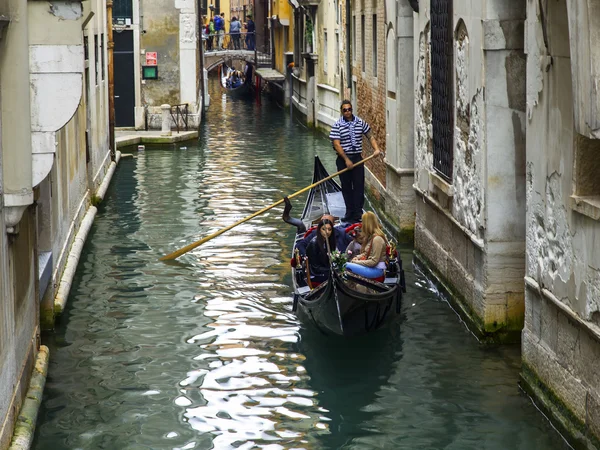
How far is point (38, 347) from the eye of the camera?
769cm

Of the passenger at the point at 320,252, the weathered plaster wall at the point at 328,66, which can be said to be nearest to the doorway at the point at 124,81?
the weathered plaster wall at the point at 328,66

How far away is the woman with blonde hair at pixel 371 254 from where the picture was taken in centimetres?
869

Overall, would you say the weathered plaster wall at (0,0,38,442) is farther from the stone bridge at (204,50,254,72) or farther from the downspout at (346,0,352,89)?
the stone bridge at (204,50,254,72)

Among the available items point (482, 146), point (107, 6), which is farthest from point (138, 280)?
point (107, 6)

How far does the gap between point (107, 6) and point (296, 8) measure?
508 inches

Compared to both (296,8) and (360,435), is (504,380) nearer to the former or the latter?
(360,435)

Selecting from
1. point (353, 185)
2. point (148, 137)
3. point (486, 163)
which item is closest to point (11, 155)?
point (486, 163)

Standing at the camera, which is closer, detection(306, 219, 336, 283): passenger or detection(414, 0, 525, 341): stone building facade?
detection(414, 0, 525, 341): stone building facade

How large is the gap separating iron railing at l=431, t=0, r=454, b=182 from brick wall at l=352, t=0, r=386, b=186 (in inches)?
140

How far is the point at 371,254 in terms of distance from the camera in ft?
28.8

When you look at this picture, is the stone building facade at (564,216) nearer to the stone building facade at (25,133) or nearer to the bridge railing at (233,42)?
the stone building facade at (25,133)

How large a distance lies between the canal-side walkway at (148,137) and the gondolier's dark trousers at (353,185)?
9.66 m

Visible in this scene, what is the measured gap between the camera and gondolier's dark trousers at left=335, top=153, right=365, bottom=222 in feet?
39.1

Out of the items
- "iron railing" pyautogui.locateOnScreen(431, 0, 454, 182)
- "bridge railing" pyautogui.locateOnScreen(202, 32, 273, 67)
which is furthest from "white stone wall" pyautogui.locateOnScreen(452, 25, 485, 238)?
"bridge railing" pyautogui.locateOnScreen(202, 32, 273, 67)
